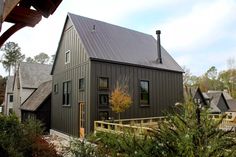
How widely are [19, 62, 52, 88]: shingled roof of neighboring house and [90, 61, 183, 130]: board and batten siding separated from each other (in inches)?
618

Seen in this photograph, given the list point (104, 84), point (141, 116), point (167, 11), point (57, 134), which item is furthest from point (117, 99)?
point (57, 134)

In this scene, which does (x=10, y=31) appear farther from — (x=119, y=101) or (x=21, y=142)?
(x=119, y=101)

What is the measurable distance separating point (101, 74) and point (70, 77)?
3660mm

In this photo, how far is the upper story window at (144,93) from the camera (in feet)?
55.5

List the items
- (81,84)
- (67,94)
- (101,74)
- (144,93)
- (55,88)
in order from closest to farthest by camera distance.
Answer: (101,74) → (81,84) → (144,93) → (67,94) → (55,88)

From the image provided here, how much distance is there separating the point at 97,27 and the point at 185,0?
25.0ft

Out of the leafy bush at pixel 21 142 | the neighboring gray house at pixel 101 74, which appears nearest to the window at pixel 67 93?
the neighboring gray house at pixel 101 74

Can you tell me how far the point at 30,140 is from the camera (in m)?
7.65

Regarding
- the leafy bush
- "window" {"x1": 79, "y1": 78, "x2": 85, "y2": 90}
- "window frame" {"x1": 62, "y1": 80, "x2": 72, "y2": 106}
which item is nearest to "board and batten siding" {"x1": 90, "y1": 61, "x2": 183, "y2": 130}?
"window" {"x1": 79, "y1": 78, "x2": 85, "y2": 90}

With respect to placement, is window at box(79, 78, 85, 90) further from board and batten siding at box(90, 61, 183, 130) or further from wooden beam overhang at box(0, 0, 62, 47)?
wooden beam overhang at box(0, 0, 62, 47)

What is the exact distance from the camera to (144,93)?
1712 centimetres

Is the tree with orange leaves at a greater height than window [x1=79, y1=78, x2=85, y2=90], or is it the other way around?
window [x1=79, y1=78, x2=85, y2=90]

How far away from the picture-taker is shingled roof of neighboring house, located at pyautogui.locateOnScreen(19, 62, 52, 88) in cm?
2844

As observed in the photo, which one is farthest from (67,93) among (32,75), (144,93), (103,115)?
(32,75)
